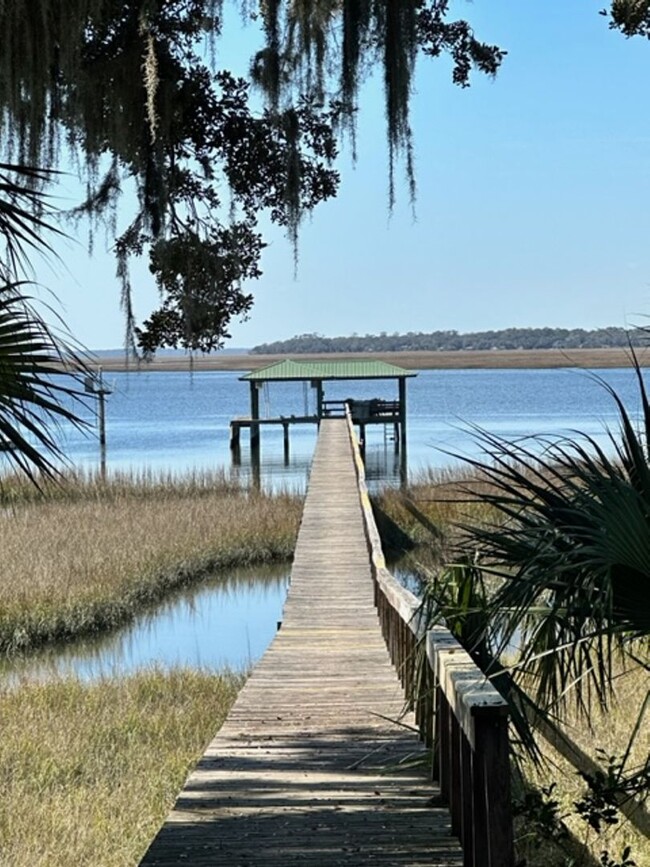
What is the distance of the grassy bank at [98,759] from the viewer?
A: 5.69 m

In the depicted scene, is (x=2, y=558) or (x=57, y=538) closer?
(x=2, y=558)

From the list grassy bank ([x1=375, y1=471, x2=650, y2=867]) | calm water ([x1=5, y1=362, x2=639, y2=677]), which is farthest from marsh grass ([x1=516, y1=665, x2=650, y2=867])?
calm water ([x1=5, y1=362, x2=639, y2=677])

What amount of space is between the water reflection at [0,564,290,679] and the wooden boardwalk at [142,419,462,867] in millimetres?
3422

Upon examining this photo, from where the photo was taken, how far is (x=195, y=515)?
773 inches

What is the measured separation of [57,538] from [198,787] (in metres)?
13.0

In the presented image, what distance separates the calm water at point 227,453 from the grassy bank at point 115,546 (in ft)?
1.23

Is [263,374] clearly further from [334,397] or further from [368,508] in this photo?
[334,397]

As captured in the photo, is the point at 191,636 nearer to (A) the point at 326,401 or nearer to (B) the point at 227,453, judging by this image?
(A) the point at 326,401

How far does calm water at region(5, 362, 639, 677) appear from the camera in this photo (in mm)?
11938

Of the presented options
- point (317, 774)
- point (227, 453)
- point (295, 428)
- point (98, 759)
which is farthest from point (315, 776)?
point (295, 428)

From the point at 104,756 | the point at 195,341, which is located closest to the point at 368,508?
the point at 104,756

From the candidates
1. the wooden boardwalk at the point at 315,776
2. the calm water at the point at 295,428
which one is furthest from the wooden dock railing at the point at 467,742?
Result: the calm water at the point at 295,428

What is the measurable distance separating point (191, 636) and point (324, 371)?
94.5 feet

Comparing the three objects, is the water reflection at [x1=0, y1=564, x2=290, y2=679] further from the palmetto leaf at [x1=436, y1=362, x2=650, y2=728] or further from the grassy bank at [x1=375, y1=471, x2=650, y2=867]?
the palmetto leaf at [x1=436, y1=362, x2=650, y2=728]
